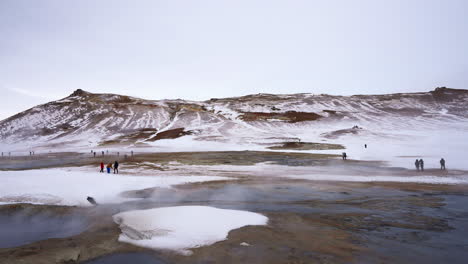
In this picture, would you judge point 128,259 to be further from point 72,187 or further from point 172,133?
point 172,133

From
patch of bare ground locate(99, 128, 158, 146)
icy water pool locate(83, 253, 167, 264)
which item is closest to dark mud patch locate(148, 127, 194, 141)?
patch of bare ground locate(99, 128, 158, 146)

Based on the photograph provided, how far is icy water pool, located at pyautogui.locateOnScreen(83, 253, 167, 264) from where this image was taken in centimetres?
871

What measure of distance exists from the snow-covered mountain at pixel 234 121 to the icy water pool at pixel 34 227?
5597cm

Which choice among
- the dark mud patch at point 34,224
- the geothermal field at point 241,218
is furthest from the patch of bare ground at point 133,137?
the dark mud patch at point 34,224

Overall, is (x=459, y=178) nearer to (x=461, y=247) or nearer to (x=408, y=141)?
(x=461, y=247)

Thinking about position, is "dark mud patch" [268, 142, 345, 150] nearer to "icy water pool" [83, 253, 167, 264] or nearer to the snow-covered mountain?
the snow-covered mountain

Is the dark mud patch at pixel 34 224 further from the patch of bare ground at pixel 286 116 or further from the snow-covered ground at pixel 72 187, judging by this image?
the patch of bare ground at pixel 286 116

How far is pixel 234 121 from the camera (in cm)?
10281

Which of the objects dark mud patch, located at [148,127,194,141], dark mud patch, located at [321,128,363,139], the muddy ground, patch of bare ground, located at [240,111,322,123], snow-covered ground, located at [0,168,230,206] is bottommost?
the muddy ground

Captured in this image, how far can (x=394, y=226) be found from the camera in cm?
1180

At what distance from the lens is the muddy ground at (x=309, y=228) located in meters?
8.92

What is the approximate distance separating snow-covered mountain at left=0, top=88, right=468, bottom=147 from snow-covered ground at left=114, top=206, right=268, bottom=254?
5504 cm

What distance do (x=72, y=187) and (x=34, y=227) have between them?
6944 millimetres

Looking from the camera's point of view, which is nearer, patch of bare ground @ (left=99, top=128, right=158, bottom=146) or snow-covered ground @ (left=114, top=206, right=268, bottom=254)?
snow-covered ground @ (left=114, top=206, right=268, bottom=254)
